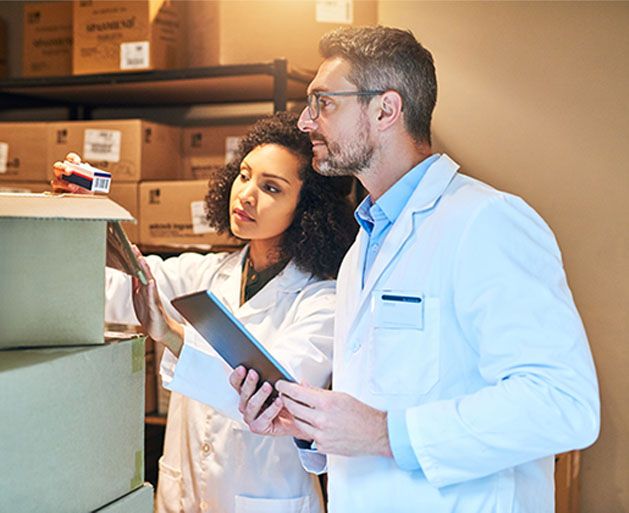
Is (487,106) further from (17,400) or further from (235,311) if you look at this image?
(17,400)

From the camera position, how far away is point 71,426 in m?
0.87

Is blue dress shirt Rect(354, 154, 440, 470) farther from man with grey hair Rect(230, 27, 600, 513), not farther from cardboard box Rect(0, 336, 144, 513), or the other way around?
cardboard box Rect(0, 336, 144, 513)

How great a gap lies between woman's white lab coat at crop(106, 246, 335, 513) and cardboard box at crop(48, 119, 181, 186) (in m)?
0.62

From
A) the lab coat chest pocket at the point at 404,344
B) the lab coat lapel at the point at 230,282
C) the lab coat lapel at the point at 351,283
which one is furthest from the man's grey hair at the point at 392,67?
the lab coat lapel at the point at 230,282

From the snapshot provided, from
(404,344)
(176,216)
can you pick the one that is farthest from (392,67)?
(176,216)

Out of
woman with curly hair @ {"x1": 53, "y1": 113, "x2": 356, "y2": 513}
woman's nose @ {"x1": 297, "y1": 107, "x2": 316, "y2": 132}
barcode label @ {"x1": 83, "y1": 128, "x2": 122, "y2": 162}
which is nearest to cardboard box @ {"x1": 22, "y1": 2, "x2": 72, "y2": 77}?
barcode label @ {"x1": 83, "y1": 128, "x2": 122, "y2": 162}

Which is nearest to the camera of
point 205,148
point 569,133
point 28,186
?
point 569,133

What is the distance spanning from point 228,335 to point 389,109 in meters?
0.50

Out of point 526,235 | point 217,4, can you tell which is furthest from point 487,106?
point 526,235

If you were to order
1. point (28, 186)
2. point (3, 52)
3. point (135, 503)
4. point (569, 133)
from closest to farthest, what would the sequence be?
point (135, 503), point (569, 133), point (28, 186), point (3, 52)

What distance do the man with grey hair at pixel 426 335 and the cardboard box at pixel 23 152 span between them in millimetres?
1439

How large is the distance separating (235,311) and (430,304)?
30.3 inches

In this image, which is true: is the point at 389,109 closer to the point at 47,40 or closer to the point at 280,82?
the point at 280,82

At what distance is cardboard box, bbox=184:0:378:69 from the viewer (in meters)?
2.25
